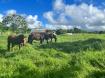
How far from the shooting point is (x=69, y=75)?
16.4 m

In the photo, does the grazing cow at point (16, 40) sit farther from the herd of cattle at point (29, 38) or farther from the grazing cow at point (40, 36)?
the grazing cow at point (40, 36)

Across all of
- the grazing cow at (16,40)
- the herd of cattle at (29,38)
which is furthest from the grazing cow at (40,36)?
the grazing cow at (16,40)

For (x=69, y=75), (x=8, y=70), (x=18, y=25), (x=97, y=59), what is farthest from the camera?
(x=18, y=25)

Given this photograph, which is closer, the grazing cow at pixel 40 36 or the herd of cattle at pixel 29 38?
the herd of cattle at pixel 29 38

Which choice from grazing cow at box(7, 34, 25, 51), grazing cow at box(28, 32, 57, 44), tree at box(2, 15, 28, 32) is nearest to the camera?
grazing cow at box(7, 34, 25, 51)

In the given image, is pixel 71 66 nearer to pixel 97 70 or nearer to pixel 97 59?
pixel 97 70

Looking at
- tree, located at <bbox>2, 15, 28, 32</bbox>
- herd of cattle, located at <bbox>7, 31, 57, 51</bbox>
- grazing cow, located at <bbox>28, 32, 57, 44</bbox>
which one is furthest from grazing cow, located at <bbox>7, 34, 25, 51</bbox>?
tree, located at <bbox>2, 15, 28, 32</bbox>

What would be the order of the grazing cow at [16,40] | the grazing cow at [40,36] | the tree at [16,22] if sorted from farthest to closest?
the tree at [16,22], the grazing cow at [40,36], the grazing cow at [16,40]

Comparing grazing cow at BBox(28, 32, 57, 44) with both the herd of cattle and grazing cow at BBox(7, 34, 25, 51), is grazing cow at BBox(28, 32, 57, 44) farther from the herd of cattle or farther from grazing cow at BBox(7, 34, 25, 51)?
grazing cow at BBox(7, 34, 25, 51)

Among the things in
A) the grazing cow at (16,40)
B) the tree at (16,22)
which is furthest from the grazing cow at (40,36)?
the tree at (16,22)

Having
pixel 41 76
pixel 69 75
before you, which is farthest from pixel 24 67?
pixel 69 75

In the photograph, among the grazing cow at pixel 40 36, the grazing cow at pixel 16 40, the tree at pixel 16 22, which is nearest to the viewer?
the grazing cow at pixel 16 40

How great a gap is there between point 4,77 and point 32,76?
4.87ft

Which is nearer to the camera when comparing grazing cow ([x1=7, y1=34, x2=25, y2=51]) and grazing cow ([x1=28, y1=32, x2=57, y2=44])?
grazing cow ([x1=7, y1=34, x2=25, y2=51])
